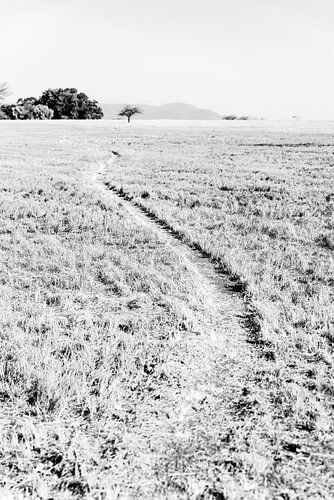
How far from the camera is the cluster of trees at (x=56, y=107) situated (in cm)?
13225

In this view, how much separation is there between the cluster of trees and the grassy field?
428 feet

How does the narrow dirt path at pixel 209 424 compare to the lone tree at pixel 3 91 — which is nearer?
the narrow dirt path at pixel 209 424

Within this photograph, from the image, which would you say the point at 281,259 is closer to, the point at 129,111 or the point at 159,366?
the point at 159,366

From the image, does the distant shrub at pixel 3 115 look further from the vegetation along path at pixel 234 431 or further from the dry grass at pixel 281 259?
the vegetation along path at pixel 234 431

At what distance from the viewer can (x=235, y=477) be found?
402cm

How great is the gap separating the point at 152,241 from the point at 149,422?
7693mm

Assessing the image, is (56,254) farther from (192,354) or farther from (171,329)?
(192,354)

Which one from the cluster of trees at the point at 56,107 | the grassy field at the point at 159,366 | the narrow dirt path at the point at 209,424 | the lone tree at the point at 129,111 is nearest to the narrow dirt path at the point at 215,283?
the narrow dirt path at the point at 209,424

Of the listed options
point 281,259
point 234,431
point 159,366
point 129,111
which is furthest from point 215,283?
point 129,111

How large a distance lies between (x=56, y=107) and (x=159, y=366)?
148 m

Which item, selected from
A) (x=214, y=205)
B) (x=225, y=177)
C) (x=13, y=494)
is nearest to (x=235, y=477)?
(x=13, y=494)

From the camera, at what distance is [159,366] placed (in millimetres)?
5879

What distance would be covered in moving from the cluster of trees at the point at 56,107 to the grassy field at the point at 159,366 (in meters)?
130

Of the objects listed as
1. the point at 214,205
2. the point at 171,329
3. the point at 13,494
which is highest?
the point at 214,205
